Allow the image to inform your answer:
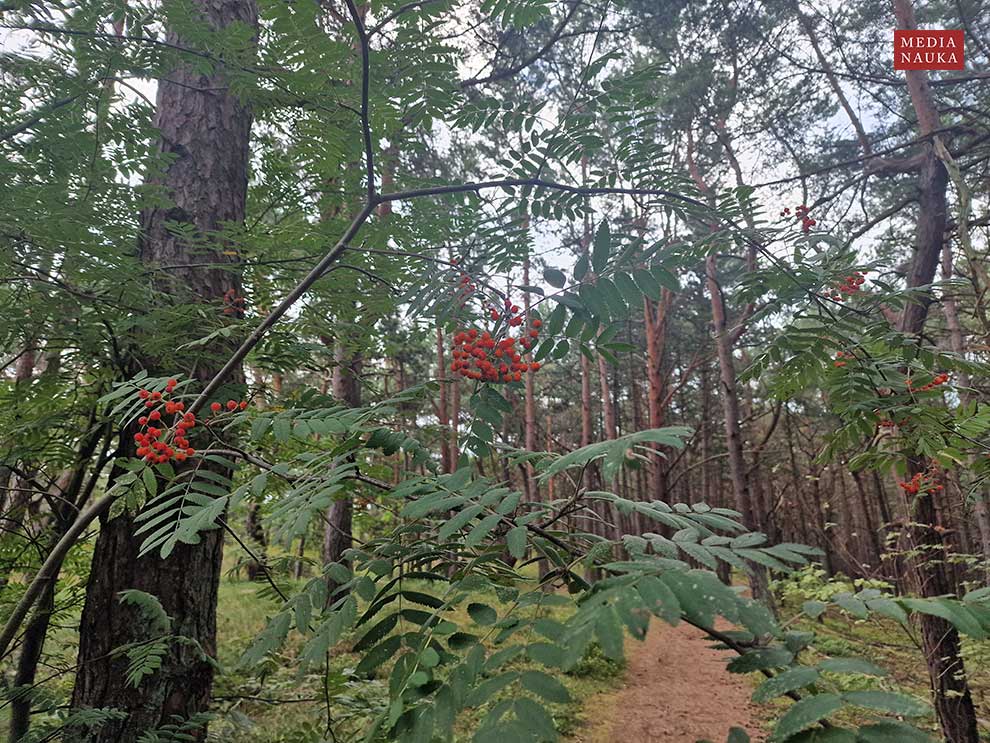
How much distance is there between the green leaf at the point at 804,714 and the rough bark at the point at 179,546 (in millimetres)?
1996

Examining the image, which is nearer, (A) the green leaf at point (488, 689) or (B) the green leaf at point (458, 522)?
(A) the green leaf at point (488, 689)

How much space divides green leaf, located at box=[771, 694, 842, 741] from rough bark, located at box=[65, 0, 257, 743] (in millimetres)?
1996

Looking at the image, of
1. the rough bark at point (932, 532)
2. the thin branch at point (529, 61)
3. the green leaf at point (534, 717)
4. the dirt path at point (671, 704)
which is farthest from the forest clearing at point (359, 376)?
the dirt path at point (671, 704)

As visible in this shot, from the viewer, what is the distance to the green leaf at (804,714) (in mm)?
676

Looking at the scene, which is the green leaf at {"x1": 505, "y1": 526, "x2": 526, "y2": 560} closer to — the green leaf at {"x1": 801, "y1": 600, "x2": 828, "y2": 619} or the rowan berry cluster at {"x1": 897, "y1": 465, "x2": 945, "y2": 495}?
the green leaf at {"x1": 801, "y1": 600, "x2": 828, "y2": 619}

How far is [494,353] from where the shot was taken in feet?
4.98

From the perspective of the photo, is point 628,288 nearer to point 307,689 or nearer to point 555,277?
point 555,277

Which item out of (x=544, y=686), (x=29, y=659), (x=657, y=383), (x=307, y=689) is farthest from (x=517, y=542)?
(x=657, y=383)

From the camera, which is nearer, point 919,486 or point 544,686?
point 544,686

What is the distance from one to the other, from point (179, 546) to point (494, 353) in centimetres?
182

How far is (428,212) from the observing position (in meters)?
2.42

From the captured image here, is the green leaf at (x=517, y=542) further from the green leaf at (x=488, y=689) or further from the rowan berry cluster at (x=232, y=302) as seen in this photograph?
the rowan berry cluster at (x=232, y=302)

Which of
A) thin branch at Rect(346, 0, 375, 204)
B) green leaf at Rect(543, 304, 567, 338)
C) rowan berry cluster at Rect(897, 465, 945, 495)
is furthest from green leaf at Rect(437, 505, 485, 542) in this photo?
rowan berry cluster at Rect(897, 465, 945, 495)

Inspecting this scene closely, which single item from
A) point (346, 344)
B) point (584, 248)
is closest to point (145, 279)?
point (346, 344)
